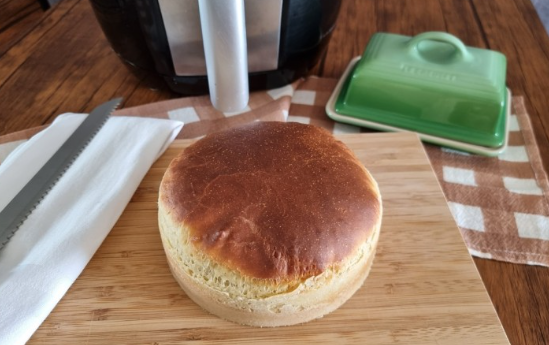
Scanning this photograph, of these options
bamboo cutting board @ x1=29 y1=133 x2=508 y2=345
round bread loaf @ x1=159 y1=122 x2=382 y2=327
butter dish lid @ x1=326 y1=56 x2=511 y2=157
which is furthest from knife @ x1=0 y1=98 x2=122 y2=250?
butter dish lid @ x1=326 y1=56 x2=511 y2=157

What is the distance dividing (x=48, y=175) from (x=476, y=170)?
0.84 m

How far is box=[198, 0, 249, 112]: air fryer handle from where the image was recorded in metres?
0.72

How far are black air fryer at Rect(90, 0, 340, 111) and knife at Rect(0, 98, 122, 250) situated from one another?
0.15 m

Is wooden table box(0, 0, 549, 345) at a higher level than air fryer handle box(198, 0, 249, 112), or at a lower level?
lower

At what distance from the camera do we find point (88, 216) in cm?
67

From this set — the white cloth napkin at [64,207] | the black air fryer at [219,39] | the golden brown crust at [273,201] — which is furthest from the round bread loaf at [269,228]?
the black air fryer at [219,39]

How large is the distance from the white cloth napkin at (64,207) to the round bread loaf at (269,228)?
15cm

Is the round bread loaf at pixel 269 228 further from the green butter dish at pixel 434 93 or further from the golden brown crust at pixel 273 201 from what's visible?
the green butter dish at pixel 434 93

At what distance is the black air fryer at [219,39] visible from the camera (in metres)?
0.77

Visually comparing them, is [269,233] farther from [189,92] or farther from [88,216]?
[189,92]

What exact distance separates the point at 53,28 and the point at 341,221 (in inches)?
44.1

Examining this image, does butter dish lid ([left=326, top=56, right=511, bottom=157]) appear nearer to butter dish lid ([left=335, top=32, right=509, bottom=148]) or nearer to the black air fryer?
butter dish lid ([left=335, top=32, right=509, bottom=148])

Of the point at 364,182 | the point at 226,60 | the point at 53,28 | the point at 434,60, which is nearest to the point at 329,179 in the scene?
the point at 364,182

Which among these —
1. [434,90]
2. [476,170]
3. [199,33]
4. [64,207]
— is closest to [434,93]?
[434,90]
